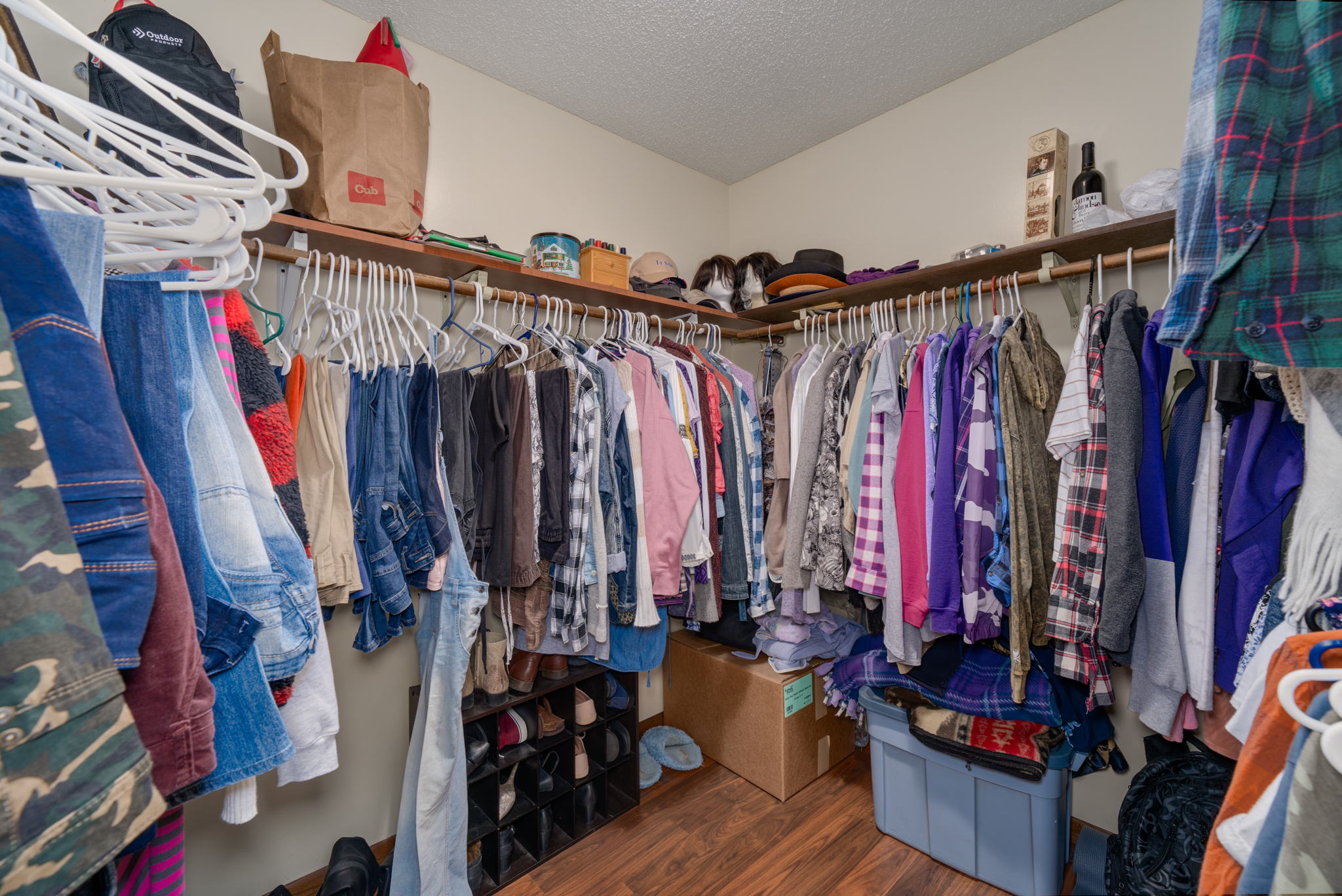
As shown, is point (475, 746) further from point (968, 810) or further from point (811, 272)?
point (811, 272)

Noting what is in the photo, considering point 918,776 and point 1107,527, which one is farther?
point 918,776

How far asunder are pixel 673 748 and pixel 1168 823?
5.14 feet

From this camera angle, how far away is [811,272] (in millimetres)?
2258

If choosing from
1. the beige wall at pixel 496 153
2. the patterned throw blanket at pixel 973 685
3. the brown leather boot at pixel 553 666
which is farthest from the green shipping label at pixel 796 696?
the beige wall at pixel 496 153

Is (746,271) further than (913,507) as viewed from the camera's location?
Yes

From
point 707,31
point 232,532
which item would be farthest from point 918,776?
point 707,31

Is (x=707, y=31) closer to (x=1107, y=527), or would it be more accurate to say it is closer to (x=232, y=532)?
(x=1107, y=527)

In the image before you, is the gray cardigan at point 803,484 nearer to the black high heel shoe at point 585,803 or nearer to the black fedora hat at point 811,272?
the black fedora hat at point 811,272

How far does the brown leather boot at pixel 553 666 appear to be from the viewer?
1874mm

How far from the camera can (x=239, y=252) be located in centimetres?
77

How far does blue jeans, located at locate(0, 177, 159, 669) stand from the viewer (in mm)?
461

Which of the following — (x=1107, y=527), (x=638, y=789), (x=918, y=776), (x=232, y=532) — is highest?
(x=232, y=532)

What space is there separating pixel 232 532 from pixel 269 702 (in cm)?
20

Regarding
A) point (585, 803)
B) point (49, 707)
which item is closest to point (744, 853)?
point (585, 803)
